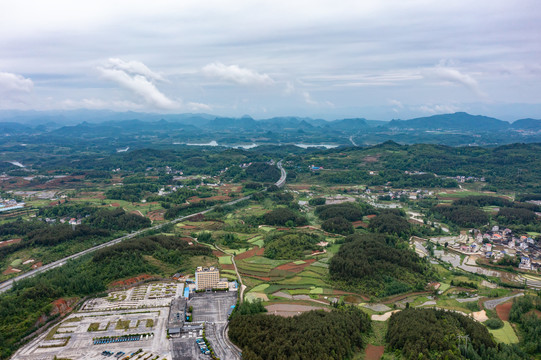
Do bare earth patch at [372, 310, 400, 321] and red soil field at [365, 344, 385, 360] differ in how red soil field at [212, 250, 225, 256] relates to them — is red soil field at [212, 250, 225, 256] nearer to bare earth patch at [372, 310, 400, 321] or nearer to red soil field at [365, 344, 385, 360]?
bare earth patch at [372, 310, 400, 321]

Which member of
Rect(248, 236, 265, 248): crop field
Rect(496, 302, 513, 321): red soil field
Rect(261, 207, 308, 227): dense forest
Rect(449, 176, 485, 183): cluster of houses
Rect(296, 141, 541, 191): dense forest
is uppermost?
Rect(296, 141, 541, 191): dense forest

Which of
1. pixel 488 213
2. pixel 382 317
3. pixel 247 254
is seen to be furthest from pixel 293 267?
pixel 488 213

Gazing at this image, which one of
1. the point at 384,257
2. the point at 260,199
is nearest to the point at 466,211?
the point at 384,257

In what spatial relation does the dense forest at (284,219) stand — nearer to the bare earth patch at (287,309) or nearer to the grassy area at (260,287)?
the grassy area at (260,287)

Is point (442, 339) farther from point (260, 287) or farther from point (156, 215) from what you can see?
point (156, 215)

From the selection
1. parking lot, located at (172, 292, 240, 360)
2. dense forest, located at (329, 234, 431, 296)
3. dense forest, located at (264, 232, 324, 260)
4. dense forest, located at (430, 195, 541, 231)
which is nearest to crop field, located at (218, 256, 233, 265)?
dense forest, located at (264, 232, 324, 260)

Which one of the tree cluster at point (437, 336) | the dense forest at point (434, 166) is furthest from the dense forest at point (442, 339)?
the dense forest at point (434, 166)

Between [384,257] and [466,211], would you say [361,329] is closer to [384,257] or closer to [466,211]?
[384,257]
